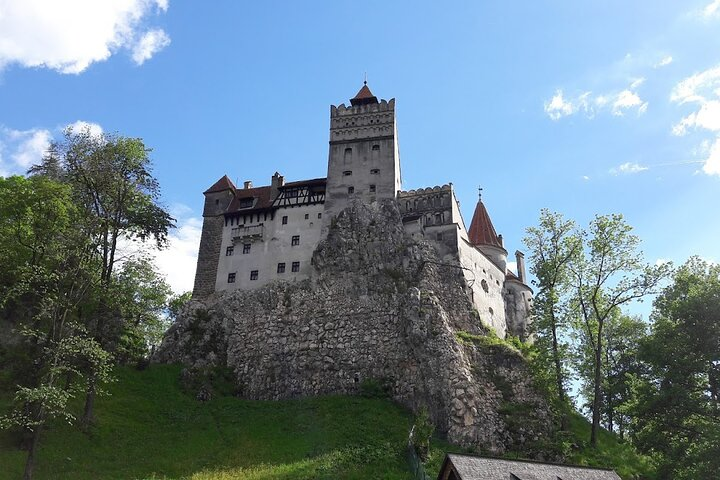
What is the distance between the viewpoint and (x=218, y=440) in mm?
36688

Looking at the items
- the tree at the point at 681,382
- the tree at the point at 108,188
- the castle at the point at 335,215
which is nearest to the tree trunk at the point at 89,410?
the tree at the point at 108,188

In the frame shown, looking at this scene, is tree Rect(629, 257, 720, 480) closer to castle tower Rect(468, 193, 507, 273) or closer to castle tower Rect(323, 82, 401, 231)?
castle tower Rect(468, 193, 507, 273)

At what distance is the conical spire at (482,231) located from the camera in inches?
2249

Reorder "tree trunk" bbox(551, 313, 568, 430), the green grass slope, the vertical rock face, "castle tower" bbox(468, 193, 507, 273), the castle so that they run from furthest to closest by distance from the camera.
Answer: "castle tower" bbox(468, 193, 507, 273) → the castle → "tree trunk" bbox(551, 313, 568, 430) → the vertical rock face → the green grass slope

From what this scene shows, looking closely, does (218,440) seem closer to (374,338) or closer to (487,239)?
(374,338)

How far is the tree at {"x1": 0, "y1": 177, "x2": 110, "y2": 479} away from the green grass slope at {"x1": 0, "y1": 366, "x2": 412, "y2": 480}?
2.40 meters

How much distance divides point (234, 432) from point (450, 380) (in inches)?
554

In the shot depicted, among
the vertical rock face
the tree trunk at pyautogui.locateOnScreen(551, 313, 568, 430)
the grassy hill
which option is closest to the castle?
the vertical rock face

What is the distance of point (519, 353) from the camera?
143 feet

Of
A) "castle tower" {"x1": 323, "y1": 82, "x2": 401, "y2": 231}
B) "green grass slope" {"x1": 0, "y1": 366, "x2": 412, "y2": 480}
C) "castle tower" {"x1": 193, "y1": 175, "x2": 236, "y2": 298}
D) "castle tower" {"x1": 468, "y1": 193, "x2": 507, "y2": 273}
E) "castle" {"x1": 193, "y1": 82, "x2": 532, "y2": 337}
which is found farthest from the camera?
"castle tower" {"x1": 468, "y1": 193, "x2": 507, "y2": 273}

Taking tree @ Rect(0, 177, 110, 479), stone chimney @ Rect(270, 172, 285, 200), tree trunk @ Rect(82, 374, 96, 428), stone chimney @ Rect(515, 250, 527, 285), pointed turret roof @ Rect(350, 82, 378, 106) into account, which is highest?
pointed turret roof @ Rect(350, 82, 378, 106)

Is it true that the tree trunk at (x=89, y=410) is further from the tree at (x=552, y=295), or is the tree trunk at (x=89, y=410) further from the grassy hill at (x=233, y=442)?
the tree at (x=552, y=295)

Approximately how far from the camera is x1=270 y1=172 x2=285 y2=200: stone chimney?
56.3m

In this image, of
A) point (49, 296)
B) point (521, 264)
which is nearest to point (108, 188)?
point (49, 296)
